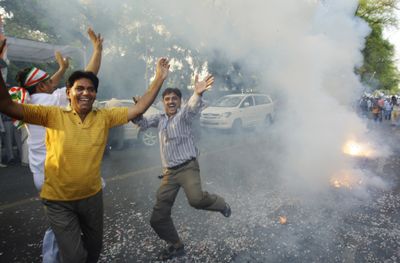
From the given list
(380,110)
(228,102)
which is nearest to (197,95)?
(228,102)

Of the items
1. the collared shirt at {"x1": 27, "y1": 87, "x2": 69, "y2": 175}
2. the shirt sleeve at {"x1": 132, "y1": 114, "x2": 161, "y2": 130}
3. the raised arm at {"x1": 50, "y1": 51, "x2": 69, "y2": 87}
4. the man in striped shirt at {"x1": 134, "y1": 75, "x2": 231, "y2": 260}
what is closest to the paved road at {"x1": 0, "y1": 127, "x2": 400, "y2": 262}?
the man in striped shirt at {"x1": 134, "y1": 75, "x2": 231, "y2": 260}

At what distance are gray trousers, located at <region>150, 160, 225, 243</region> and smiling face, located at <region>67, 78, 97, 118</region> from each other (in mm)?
1329

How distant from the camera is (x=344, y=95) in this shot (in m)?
8.80

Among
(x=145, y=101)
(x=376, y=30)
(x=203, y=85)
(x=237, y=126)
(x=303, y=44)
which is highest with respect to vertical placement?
(x=376, y=30)

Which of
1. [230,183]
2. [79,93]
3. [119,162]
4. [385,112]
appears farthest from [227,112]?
[385,112]

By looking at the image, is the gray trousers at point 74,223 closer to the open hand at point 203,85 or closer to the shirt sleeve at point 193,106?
the shirt sleeve at point 193,106

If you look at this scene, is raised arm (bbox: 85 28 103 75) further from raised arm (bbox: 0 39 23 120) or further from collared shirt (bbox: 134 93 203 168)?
raised arm (bbox: 0 39 23 120)

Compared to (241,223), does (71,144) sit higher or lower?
higher

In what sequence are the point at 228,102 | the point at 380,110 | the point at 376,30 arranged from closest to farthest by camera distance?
the point at 228,102, the point at 380,110, the point at 376,30

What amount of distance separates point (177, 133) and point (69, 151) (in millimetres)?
1340

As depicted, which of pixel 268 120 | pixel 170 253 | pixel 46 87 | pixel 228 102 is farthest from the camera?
pixel 268 120

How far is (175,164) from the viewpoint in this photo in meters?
3.23

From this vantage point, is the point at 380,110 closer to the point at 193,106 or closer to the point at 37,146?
the point at 193,106

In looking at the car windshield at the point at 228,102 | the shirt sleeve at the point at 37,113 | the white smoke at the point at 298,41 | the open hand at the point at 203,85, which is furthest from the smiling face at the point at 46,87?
the car windshield at the point at 228,102
